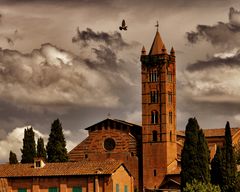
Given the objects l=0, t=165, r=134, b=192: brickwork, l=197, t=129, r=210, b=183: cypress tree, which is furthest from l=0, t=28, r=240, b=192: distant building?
l=197, t=129, r=210, b=183: cypress tree

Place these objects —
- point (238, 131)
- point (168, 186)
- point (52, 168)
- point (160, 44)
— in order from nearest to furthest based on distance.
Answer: point (52, 168) → point (168, 186) → point (160, 44) → point (238, 131)

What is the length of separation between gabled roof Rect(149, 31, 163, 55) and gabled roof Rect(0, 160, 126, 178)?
2196 cm

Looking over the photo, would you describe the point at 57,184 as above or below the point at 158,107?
below

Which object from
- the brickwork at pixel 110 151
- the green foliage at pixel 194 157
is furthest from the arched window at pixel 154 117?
the green foliage at pixel 194 157

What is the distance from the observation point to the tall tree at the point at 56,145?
93.9m

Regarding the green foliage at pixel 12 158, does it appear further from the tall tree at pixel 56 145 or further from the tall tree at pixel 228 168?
the tall tree at pixel 228 168

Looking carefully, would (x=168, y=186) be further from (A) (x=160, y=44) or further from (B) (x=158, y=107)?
(A) (x=160, y=44)

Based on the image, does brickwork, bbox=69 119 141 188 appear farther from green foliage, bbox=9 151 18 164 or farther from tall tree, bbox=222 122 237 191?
tall tree, bbox=222 122 237 191

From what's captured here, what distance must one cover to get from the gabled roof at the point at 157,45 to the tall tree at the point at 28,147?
19192 millimetres

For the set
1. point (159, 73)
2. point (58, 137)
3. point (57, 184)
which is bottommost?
point (57, 184)

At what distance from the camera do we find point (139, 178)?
9550 centimetres

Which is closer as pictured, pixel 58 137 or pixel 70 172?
pixel 70 172

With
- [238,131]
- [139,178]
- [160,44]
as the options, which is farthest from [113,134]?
[238,131]

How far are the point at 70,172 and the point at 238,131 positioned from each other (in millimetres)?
36941
